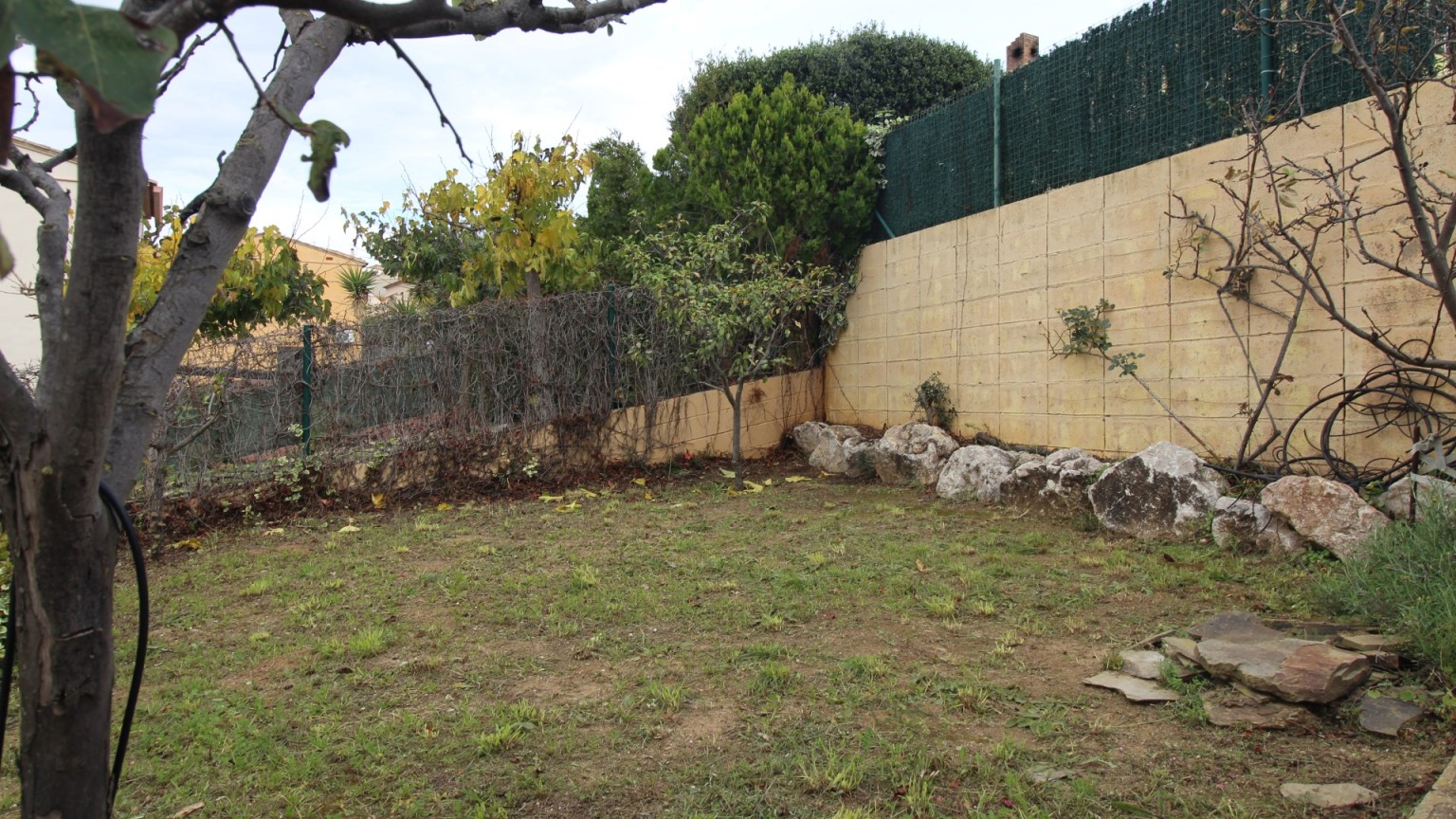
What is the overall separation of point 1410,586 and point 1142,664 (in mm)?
1062

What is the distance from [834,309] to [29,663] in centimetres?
829

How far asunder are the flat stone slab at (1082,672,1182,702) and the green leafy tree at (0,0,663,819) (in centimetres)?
270

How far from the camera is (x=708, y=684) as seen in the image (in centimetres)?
312

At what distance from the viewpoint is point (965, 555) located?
194 inches

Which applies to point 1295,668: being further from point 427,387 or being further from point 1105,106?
point 427,387

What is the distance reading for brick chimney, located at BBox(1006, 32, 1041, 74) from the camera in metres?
8.32

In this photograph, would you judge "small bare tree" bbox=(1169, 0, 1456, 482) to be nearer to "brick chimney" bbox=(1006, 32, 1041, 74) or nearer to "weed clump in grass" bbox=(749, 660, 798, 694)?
"brick chimney" bbox=(1006, 32, 1041, 74)

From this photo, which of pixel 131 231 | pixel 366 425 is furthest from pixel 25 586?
pixel 366 425

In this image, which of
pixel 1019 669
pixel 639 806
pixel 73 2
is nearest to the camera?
pixel 73 2

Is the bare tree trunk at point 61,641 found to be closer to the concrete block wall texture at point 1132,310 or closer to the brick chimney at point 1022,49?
the concrete block wall texture at point 1132,310

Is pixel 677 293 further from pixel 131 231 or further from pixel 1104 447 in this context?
pixel 131 231

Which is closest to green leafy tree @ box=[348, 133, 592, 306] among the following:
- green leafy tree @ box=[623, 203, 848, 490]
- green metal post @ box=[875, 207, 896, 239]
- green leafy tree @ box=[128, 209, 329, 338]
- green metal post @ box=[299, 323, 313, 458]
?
green leafy tree @ box=[623, 203, 848, 490]

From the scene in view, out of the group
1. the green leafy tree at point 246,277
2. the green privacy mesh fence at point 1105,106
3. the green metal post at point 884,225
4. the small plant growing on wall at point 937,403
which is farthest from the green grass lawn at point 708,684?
the green metal post at point 884,225

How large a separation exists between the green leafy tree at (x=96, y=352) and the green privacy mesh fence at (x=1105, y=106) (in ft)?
16.1
